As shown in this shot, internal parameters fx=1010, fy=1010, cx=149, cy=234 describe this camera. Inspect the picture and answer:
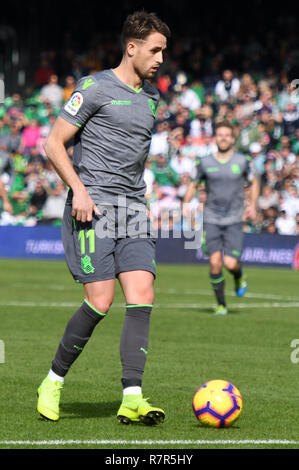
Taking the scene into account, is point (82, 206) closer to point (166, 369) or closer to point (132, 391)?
point (132, 391)

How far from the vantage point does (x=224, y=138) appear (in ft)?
45.2

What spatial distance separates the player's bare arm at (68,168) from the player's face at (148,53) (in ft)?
1.91

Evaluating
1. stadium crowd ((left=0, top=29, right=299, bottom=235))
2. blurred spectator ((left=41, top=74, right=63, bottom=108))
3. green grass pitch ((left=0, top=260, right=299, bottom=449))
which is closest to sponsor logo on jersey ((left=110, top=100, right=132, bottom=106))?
green grass pitch ((left=0, top=260, right=299, bottom=449))

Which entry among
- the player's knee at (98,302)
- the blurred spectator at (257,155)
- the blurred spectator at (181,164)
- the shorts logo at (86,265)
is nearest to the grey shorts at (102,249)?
the shorts logo at (86,265)

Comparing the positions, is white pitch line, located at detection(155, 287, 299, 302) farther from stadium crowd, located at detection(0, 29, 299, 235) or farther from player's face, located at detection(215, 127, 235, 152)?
stadium crowd, located at detection(0, 29, 299, 235)

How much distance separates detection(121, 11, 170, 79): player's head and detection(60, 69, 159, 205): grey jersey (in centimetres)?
18

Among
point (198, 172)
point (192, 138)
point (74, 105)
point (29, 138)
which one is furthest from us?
point (29, 138)

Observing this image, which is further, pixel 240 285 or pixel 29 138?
pixel 29 138

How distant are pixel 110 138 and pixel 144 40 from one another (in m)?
0.65

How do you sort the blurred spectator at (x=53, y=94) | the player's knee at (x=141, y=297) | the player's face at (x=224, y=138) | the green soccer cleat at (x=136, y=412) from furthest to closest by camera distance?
the blurred spectator at (x=53, y=94) < the player's face at (x=224, y=138) < the player's knee at (x=141, y=297) < the green soccer cleat at (x=136, y=412)

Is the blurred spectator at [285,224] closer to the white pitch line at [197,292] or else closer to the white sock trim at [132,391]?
the white pitch line at [197,292]

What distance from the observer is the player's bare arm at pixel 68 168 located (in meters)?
6.22

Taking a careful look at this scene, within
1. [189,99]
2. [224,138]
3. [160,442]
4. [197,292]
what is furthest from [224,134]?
[189,99]
